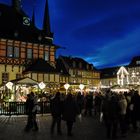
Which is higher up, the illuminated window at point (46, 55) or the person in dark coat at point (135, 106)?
the illuminated window at point (46, 55)

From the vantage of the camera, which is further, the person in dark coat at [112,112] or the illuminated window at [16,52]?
the illuminated window at [16,52]

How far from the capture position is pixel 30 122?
48.9 feet

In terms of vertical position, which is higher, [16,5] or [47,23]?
[16,5]

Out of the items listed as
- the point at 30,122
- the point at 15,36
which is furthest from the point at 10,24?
the point at 30,122

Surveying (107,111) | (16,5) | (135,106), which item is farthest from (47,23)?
(107,111)

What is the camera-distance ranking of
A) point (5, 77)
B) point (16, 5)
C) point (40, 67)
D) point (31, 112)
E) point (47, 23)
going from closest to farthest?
1. point (31, 112)
2. point (5, 77)
3. point (40, 67)
4. point (16, 5)
5. point (47, 23)

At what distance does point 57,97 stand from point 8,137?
2770 mm

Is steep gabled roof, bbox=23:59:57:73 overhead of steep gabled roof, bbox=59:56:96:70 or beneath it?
beneath

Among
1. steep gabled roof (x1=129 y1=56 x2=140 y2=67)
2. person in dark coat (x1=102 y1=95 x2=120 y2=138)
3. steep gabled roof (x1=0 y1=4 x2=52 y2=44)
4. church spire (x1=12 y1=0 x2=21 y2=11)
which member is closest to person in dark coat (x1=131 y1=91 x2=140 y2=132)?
person in dark coat (x1=102 y1=95 x2=120 y2=138)

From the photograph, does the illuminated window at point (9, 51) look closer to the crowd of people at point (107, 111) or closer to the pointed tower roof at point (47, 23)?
the pointed tower roof at point (47, 23)

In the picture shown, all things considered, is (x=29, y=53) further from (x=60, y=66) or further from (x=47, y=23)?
(x=60, y=66)

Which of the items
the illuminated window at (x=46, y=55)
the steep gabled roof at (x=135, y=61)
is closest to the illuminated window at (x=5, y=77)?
the illuminated window at (x=46, y=55)

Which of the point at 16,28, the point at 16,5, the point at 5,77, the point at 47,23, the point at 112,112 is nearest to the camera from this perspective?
the point at 112,112

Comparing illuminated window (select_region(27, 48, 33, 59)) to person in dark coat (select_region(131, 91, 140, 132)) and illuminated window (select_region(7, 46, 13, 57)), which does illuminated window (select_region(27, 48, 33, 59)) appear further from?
person in dark coat (select_region(131, 91, 140, 132))
